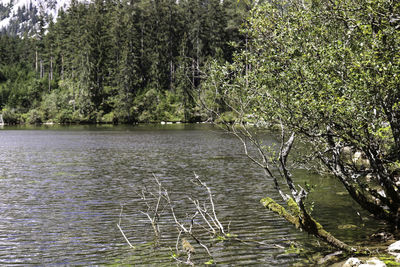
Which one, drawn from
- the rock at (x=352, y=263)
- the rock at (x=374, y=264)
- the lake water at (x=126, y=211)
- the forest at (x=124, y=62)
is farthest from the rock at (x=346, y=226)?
the forest at (x=124, y=62)

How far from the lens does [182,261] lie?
1182 centimetres

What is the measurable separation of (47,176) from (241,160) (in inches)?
687

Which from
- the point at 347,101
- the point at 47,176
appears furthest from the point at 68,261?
the point at 47,176

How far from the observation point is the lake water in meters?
12.8

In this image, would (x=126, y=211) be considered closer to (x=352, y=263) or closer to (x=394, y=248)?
(x=352, y=263)

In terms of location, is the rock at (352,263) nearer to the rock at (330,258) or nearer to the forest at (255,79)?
the rock at (330,258)

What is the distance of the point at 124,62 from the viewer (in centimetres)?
12219

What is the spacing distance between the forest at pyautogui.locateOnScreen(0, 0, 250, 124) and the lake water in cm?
8103

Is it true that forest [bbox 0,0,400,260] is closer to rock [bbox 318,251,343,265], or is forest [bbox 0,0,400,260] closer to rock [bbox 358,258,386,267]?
rock [bbox 318,251,343,265]

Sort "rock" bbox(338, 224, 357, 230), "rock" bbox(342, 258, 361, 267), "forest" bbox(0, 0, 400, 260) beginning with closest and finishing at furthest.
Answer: "rock" bbox(342, 258, 361, 267)
"forest" bbox(0, 0, 400, 260)
"rock" bbox(338, 224, 357, 230)

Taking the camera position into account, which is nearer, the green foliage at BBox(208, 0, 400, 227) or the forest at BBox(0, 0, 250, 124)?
the green foliage at BBox(208, 0, 400, 227)

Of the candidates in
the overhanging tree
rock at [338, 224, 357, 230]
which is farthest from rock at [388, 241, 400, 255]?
rock at [338, 224, 357, 230]

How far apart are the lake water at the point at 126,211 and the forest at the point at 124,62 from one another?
81.0 m

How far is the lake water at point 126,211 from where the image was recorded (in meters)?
12.8
